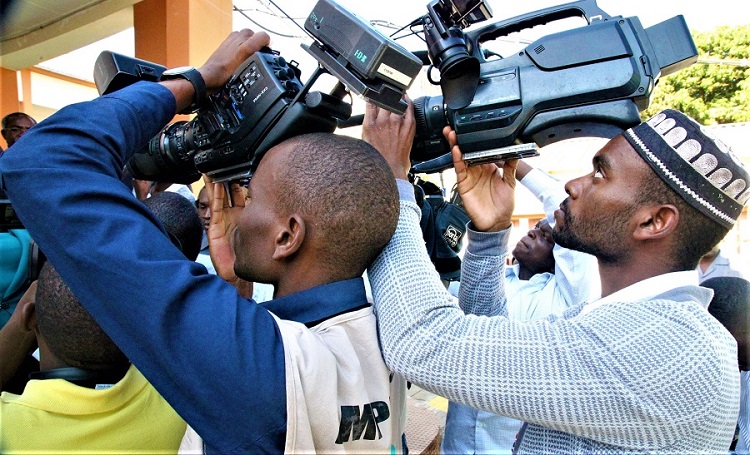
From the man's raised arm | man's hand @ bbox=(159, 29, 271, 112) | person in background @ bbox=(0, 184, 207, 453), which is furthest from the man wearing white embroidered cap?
person in background @ bbox=(0, 184, 207, 453)

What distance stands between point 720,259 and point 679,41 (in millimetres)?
2817

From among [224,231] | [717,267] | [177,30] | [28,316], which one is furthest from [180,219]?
[717,267]

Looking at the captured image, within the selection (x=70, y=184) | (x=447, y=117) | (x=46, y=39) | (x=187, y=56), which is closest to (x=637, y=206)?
(x=447, y=117)

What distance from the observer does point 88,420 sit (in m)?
1.01

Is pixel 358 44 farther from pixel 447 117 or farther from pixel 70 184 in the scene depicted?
pixel 70 184

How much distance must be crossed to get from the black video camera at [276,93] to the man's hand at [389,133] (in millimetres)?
66

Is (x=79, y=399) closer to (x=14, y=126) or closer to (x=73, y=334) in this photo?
(x=73, y=334)

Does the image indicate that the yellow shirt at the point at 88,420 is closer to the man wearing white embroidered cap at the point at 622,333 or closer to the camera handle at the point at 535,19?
the man wearing white embroidered cap at the point at 622,333

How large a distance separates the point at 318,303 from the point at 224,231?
2.16 ft

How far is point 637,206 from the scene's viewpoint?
112 cm

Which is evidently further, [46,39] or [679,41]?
[46,39]

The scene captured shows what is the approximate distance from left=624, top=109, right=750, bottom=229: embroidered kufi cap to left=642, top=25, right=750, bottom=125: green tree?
11964mm

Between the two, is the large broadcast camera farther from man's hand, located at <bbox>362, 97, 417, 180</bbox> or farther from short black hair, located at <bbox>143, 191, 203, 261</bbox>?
short black hair, located at <bbox>143, 191, 203, 261</bbox>

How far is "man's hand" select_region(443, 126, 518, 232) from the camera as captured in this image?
135cm
